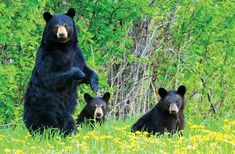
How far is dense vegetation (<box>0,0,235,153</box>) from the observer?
12.1 meters

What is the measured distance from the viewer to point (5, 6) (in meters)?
11.2

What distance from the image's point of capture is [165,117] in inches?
393

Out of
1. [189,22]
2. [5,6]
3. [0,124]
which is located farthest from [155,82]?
[5,6]

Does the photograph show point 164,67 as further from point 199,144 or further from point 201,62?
point 199,144

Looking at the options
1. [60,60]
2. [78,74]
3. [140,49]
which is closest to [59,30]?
[60,60]

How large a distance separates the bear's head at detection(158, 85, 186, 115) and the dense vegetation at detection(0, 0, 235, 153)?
1.22 m

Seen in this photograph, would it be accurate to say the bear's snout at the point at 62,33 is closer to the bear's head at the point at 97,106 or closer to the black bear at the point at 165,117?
the black bear at the point at 165,117

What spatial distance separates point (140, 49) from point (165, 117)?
5.35m

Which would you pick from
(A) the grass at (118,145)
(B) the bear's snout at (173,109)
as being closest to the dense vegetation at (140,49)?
(B) the bear's snout at (173,109)

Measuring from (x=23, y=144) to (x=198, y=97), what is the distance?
10.3 m

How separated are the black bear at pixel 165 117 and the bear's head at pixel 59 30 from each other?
1798 mm

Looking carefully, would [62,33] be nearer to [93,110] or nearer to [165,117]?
[165,117]

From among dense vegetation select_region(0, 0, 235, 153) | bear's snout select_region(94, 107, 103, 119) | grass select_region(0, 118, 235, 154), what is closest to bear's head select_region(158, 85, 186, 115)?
dense vegetation select_region(0, 0, 235, 153)

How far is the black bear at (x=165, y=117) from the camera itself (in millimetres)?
9906
